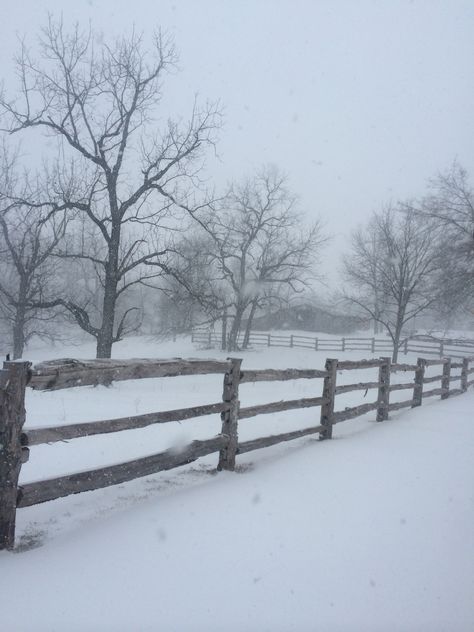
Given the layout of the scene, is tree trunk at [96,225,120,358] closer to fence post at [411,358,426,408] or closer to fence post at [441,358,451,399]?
fence post at [411,358,426,408]

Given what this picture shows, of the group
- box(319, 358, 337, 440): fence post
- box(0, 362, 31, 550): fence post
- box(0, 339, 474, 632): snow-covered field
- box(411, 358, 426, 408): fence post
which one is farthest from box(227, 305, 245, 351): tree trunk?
box(0, 362, 31, 550): fence post

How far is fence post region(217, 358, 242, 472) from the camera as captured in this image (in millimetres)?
5156

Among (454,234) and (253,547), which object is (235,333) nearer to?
(454,234)

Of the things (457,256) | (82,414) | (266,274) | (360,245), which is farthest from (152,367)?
(266,274)

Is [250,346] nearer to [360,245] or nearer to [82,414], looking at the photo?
[360,245]

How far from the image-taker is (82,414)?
8227mm

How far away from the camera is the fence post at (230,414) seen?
5156 millimetres

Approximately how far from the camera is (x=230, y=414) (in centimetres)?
520

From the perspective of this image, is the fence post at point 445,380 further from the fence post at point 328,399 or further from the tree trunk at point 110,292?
the tree trunk at point 110,292

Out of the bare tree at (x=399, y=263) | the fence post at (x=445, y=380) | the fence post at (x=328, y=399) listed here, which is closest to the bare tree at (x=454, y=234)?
the bare tree at (x=399, y=263)

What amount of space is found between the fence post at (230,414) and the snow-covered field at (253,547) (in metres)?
0.18

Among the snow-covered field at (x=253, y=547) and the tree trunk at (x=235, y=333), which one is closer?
the snow-covered field at (x=253, y=547)

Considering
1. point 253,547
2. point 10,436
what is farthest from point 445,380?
point 10,436

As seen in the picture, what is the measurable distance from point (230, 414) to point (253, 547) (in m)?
1.76
